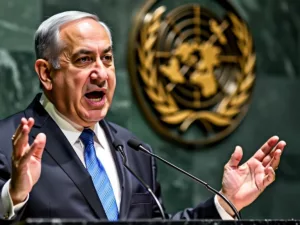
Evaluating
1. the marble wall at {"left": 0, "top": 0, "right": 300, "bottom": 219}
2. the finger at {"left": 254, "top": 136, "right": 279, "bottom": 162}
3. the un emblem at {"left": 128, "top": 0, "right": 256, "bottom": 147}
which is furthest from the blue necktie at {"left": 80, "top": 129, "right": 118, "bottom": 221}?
the un emblem at {"left": 128, "top": 0, "right": 256, "bottom": 147}

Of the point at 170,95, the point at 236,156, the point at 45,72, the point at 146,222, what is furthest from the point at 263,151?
the point at 170,95

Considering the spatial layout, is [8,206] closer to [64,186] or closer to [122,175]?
[64,186]

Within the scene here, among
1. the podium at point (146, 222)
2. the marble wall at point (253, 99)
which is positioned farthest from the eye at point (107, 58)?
the marble wall at point (253, 99)

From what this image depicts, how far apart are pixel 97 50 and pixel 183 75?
2.01m

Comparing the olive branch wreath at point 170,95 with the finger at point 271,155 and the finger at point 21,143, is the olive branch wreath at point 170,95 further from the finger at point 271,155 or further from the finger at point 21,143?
the finger at point 21,143

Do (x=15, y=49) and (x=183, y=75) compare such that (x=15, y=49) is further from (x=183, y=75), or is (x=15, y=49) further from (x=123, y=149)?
(x=123, y=149)

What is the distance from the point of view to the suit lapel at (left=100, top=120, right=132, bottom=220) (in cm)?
314

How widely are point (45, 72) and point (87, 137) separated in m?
0.37

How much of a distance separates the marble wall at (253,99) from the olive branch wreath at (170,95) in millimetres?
122

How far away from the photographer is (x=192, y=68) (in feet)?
17.3

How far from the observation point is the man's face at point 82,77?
128 inches

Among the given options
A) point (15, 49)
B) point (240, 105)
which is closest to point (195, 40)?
point (240, 105)

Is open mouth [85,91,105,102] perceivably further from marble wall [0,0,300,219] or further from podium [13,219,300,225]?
marble wall [0,0,300,219]

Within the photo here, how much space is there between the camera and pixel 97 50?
10.7 feet
